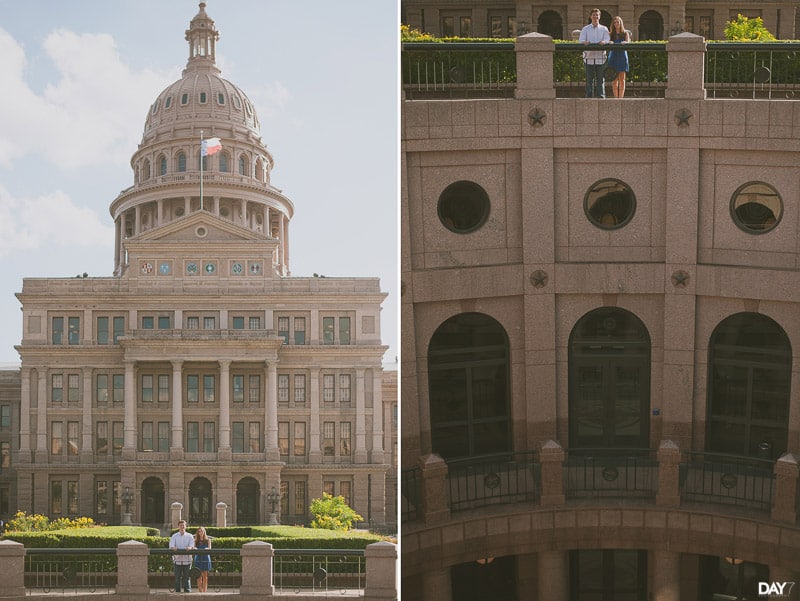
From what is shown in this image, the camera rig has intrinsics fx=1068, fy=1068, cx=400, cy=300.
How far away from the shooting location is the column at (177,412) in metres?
41.2

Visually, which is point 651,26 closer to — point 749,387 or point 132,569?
point 749,387

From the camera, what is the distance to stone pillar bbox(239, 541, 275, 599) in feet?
50.9

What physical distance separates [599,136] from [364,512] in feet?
91.5

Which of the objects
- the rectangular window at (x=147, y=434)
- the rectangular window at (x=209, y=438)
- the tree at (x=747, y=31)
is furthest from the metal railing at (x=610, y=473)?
the rectangular window at (x=147, y=434)

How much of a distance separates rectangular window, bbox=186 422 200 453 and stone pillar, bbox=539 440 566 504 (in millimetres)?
29557

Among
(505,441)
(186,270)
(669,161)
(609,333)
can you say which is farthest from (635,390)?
(186,270)

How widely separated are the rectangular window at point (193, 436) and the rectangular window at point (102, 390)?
3608 mm

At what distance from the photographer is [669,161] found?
14.0 meters

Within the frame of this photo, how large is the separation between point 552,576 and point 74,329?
32548 mm

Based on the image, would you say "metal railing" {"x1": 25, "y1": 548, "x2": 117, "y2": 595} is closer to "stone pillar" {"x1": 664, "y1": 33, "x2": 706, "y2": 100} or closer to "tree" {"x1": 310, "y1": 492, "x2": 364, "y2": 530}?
"stone pillar" {"x1": 664, "y1": 33, "x2": 706, "y2": 100}

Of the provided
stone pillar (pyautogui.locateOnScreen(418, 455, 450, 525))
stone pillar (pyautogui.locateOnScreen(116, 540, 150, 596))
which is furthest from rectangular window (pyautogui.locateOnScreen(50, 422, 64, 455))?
stone pillar (pyautogui.locateOnScreen(418, 455, 450, 525))

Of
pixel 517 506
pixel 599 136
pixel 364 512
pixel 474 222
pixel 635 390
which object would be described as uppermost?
pixel 599 136

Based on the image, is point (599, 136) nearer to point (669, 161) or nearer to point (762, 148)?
point (669, 161)

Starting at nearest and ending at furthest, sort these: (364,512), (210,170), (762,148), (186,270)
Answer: (762,148), (364,512), (186,270), (210,170)
